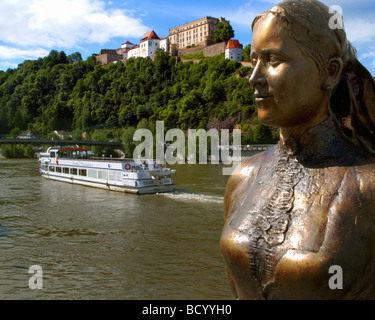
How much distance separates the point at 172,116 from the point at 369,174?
79654mm

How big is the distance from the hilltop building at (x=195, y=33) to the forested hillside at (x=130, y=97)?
14.0 meters

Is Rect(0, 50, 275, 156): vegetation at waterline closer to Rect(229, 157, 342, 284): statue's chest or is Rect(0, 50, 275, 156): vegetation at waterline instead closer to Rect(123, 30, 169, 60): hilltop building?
Rect(123, 30, 169, 60): hilltop building

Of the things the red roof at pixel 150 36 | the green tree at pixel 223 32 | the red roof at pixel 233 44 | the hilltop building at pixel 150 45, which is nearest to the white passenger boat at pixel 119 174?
the red roof at pixel 233 44

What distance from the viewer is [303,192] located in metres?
1.56

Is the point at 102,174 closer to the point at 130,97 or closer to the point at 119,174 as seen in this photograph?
the point at 119,174

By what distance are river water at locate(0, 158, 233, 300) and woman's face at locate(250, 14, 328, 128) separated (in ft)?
29.6

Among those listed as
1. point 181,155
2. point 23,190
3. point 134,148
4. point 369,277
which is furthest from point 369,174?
point 134,148

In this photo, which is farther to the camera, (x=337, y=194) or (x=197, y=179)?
(x=197, y=179)

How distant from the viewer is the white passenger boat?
26.0 metres

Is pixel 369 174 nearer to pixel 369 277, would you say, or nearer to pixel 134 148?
pixel 369 277

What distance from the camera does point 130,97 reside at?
102 m

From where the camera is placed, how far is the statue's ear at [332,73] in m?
1.53

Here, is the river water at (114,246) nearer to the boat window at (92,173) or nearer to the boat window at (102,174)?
the boat window at (102,174)

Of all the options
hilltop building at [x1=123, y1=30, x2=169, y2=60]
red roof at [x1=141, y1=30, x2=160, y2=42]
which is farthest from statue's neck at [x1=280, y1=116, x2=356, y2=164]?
red roof at [x1=141, y1=30, x2=160, y2=42]
